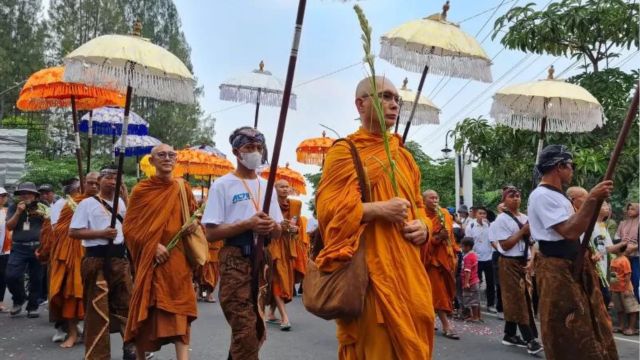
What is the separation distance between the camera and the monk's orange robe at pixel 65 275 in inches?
320

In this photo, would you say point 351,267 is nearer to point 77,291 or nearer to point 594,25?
point 77,291

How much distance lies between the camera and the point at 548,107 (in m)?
7.45

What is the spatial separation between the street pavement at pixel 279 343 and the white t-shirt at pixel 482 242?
229cm

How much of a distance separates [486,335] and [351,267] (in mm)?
6411

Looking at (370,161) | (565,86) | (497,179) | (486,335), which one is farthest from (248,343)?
(497,179)

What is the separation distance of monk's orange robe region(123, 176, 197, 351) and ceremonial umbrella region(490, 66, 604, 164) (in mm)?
3832

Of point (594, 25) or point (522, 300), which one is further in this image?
point (594, 25)

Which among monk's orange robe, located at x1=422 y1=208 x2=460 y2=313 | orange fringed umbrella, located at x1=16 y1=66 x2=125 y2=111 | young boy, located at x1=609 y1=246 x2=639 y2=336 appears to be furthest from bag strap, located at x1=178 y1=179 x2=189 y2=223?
young boy, located at x1=609 y1=246 x2=639 y2=336

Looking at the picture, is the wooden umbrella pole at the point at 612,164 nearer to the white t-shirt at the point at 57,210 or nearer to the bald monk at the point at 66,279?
the bald monk at the point at 66,279

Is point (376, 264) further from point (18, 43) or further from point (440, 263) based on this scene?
point (18, 43)

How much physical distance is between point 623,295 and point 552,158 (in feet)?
18.2

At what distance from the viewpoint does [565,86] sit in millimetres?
7234

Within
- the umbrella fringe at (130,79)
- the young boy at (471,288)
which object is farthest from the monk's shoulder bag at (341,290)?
the young boy at (471,288)

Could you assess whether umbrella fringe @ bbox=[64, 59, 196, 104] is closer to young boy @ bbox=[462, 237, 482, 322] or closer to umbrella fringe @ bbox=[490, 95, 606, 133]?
umbrella fringe @ bbox=[490, 95, 606, 133]
